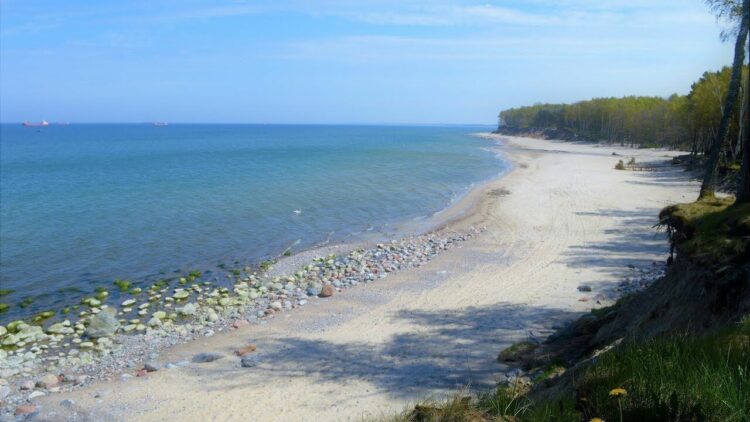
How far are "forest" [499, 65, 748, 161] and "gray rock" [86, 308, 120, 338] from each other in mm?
30882

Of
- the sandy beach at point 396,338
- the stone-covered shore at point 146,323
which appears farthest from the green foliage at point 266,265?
the sandy beach at point 396,338

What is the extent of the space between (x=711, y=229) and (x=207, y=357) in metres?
11.3

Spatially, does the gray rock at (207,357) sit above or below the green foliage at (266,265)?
below

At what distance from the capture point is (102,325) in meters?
15.4

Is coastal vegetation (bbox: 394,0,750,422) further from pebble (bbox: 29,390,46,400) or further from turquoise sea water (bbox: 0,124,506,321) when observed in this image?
turquoise sea water (bbox: 0,124,506,321)

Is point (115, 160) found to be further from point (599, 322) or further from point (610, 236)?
point (599, 322)

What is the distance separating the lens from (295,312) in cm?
1647

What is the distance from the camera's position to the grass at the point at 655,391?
349 cm

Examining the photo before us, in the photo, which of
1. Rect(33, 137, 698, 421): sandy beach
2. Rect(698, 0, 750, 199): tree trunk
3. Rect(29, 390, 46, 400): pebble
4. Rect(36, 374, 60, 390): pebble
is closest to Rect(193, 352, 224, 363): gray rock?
Rect(33, 137, 698, 421): sandy beach

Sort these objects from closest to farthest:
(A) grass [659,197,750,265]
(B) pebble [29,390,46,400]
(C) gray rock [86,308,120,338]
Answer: (A) grass [659,197,750,265], (B) pebble [29,390,46,400], (C) gray rock [86,308,120,338]

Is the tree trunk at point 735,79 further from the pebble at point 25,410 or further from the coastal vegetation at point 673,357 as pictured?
the pebble at point 25,410

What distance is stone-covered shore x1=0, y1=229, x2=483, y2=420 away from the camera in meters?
12.8

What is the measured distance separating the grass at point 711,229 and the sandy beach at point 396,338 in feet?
13.8

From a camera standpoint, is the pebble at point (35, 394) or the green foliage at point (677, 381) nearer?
the green foliage at point (677, 381)
